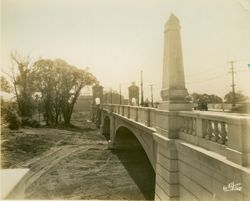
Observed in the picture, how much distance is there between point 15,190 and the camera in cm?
525

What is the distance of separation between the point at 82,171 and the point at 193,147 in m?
15.5

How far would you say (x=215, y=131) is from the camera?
17.5ft

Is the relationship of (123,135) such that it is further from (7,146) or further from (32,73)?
(32,73)

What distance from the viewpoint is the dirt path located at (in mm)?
15648

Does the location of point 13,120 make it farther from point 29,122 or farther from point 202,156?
point 202,156

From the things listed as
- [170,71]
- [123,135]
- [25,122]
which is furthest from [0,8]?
[25,122]

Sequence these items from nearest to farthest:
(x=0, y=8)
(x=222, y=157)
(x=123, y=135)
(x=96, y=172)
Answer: (x=222, y=157)
(x=0, y=8)
(x=96, y=172)
(x=123, y=135)

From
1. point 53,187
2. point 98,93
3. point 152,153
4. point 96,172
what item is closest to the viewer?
point 152,153

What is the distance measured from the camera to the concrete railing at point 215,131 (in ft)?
13.7

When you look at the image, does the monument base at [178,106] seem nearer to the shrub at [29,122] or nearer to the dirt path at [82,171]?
the dirt path at [82,171]

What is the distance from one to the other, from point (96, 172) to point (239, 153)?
16754mm

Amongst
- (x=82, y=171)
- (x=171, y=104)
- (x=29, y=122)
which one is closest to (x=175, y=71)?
(x=171, y=104)

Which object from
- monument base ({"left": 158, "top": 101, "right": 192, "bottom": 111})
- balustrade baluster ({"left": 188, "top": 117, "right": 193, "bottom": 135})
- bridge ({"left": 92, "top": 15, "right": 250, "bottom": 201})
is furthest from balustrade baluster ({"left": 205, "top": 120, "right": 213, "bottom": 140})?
monument base ({"left": 158, "top": 101, "right": 192, "bottom": 111})
